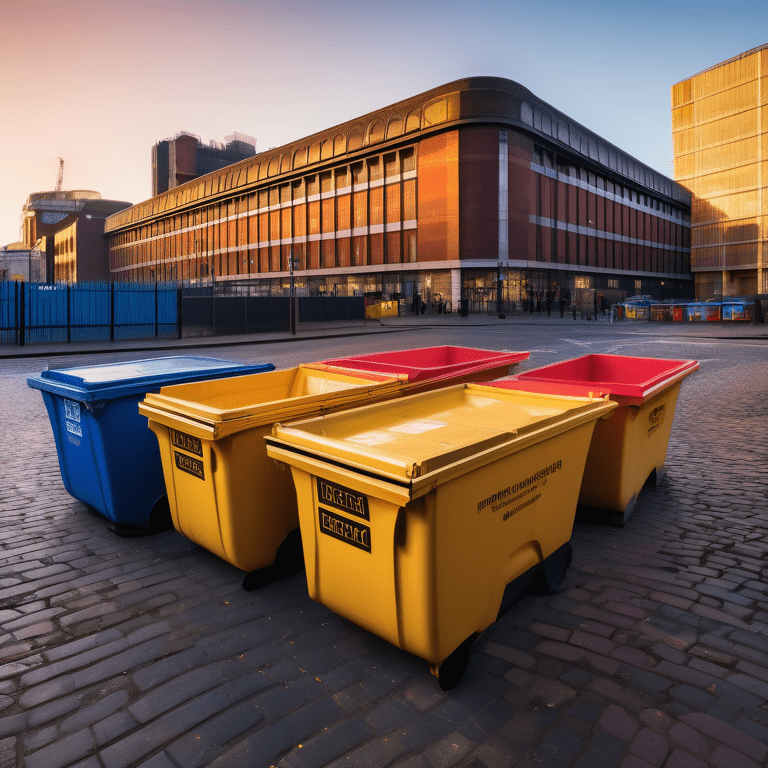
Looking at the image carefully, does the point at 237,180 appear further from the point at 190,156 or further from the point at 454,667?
the point at 454,667

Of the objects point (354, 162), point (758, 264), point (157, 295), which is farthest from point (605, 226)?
point (157, 295)

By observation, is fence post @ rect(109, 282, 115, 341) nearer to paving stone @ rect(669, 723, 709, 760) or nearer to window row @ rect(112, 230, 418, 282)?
window row @ rect(112, 230, 418, 282)

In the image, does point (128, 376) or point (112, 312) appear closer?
point (128, 376)

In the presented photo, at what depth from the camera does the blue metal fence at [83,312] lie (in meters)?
23.1

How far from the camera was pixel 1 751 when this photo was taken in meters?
2.23

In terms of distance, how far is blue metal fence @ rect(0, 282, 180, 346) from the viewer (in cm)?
2308

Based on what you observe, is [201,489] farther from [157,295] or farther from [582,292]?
[582,292]

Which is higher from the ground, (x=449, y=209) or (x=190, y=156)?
(x=190, y=156)

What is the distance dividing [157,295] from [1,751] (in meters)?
26.2

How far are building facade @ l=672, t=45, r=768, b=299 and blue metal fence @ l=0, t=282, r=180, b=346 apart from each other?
6457 centimetres

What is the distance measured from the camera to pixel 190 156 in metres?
95.6

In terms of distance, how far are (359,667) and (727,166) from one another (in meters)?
79.0


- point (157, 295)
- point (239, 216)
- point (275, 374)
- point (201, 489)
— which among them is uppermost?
Result: point (239, 216)

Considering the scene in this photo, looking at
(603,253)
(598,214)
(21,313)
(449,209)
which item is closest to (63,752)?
(21,313)
